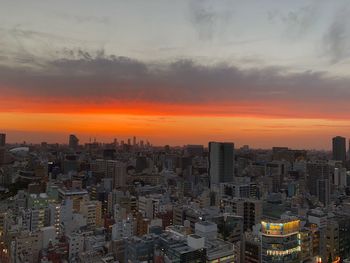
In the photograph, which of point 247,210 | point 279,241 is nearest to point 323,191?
point 247,210

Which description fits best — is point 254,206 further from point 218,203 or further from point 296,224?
point 296,224

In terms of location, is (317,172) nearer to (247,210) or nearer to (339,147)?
(247,210)

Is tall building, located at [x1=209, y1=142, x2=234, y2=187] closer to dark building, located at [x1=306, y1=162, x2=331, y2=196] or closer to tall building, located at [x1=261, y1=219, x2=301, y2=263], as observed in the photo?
dark building, located at [x1=306, y1=162, x2=331, y2=196]

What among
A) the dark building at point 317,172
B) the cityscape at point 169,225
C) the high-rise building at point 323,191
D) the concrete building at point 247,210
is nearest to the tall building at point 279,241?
the cityscape at point 169,225

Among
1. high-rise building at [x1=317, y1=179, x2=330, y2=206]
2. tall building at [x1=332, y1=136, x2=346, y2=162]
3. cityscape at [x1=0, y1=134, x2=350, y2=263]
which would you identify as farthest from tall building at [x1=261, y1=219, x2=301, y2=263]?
tall building at [x1=332, y1=136, x2=346, y2=162]

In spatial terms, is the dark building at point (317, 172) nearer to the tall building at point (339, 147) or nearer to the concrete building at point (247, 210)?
the concrete building at point (247, 210)


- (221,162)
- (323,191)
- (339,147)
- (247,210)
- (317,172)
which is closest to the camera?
(247,210)
